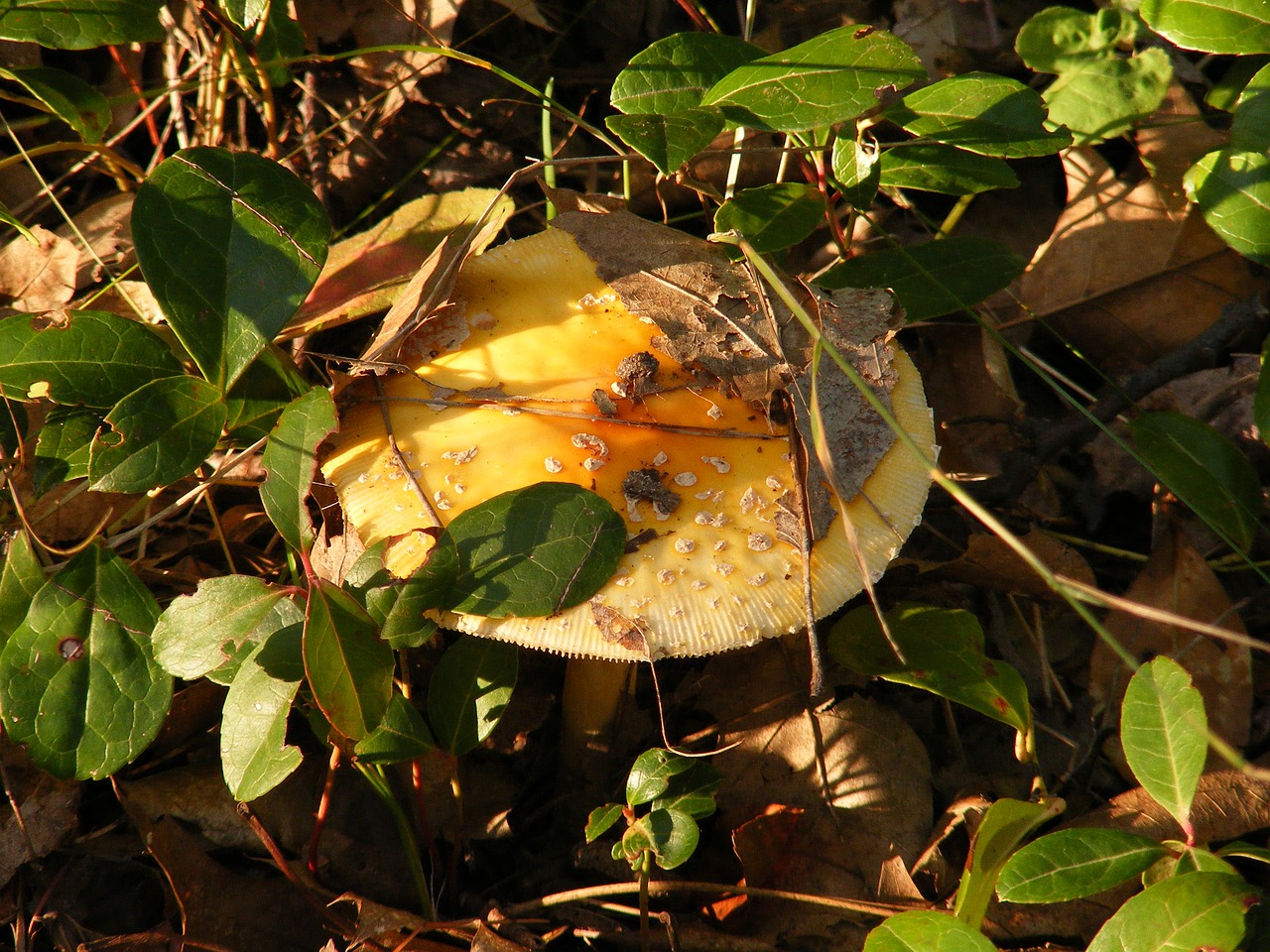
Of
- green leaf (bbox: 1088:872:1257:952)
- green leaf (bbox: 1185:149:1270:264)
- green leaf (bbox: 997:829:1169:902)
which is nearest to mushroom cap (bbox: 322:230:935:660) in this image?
green leaf (bbox: 997:829:1169:902)

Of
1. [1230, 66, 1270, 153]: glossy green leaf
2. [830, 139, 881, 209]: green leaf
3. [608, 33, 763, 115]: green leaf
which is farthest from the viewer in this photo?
[1230, 66, 1270, 153]: glossy green leaf

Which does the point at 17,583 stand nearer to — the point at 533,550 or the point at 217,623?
the point at 217,623

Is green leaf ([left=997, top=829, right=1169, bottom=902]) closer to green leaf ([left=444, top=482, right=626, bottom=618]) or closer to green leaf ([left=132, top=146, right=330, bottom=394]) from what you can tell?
green leaf ([left=444, top=482, right=626, bottom=618])

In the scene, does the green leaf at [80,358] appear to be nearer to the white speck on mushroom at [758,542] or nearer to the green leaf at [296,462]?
the green leaf at [296,462]

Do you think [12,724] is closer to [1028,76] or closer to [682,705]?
[682,705]

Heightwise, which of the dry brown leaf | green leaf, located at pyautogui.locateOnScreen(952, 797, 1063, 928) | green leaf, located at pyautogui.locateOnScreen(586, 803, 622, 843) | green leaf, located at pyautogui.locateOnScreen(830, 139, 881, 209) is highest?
green leaf, located at pyautogui.locateOnScreen(830, 139, 881, 209)

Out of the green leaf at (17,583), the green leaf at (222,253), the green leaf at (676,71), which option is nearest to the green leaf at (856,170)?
the green leaf at (676,71)

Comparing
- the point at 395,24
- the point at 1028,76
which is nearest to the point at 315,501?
the point at 395,24
